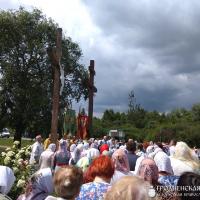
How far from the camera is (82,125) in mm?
23953

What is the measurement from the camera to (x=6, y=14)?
4300cm

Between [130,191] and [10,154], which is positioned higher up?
[10,154]

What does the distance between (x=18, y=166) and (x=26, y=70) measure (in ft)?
112

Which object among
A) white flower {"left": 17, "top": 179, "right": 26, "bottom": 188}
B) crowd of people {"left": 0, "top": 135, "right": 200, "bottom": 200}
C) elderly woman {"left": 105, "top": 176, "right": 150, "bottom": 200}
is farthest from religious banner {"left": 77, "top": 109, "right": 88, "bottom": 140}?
elderly woman {"left": 105, "top": 176, "right": 150, "bottom": 200}

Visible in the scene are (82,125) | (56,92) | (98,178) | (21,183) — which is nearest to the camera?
(98,178)

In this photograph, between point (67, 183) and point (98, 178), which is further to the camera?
point (98, 178)

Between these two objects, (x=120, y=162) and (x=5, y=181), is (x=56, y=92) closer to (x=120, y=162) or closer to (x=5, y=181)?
(x=120, y=162)

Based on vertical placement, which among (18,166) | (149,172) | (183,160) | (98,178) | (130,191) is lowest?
(130,191)

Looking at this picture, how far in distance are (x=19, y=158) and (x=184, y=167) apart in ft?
8.98

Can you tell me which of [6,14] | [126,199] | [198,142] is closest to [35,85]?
[6,14]

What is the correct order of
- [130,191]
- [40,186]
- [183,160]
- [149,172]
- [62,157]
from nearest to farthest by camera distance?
1. [130,191]
2. [40,186]
3. [149,172]
4. [183,160]
5. [62,157]

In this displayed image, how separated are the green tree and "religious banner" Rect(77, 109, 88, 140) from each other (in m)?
16.8

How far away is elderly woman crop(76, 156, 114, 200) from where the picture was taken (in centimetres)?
566

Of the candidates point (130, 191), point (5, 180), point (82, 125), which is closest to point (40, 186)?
point (5, 180)
